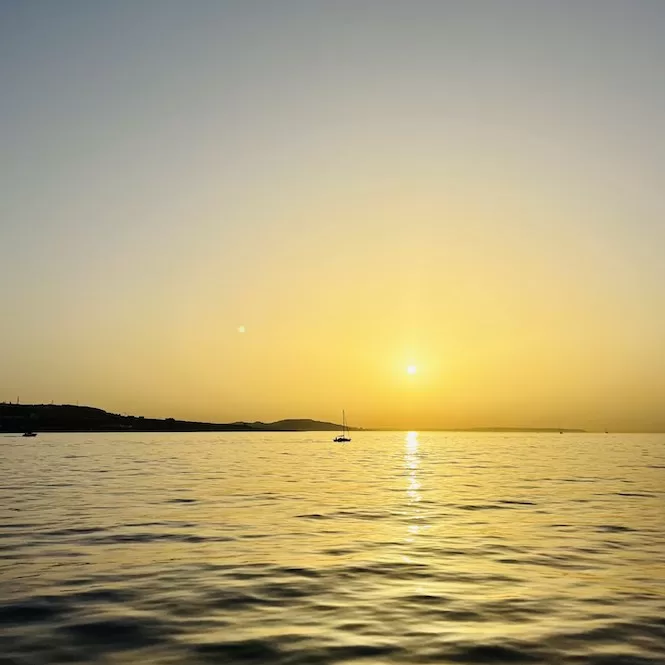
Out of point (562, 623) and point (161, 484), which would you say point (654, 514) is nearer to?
point (562, 623)

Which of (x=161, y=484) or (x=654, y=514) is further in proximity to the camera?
(x=161, y=484)

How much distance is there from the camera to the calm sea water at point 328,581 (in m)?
13.3

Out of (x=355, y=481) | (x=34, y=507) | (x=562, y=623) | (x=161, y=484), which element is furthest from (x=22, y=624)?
(x=355, y=481)

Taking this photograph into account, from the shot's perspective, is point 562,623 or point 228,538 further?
point 228,538

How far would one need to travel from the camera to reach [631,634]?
1434 centimetres

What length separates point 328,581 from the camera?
63.0ft

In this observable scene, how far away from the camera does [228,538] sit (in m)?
26.7

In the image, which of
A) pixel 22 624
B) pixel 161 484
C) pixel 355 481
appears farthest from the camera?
pixel 355 481

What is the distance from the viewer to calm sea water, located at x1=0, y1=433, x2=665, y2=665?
13.3 metres

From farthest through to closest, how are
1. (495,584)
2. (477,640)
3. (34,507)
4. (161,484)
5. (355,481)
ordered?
1. (355,481)
2. (161,484)
3. (34,507)
4. (495,584)
5. (477,640)

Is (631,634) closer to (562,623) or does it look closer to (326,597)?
(562,623)

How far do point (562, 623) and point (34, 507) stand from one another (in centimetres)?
2969

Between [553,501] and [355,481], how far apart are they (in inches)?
817

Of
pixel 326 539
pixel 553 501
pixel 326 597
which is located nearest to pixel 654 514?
pixel 553 501
